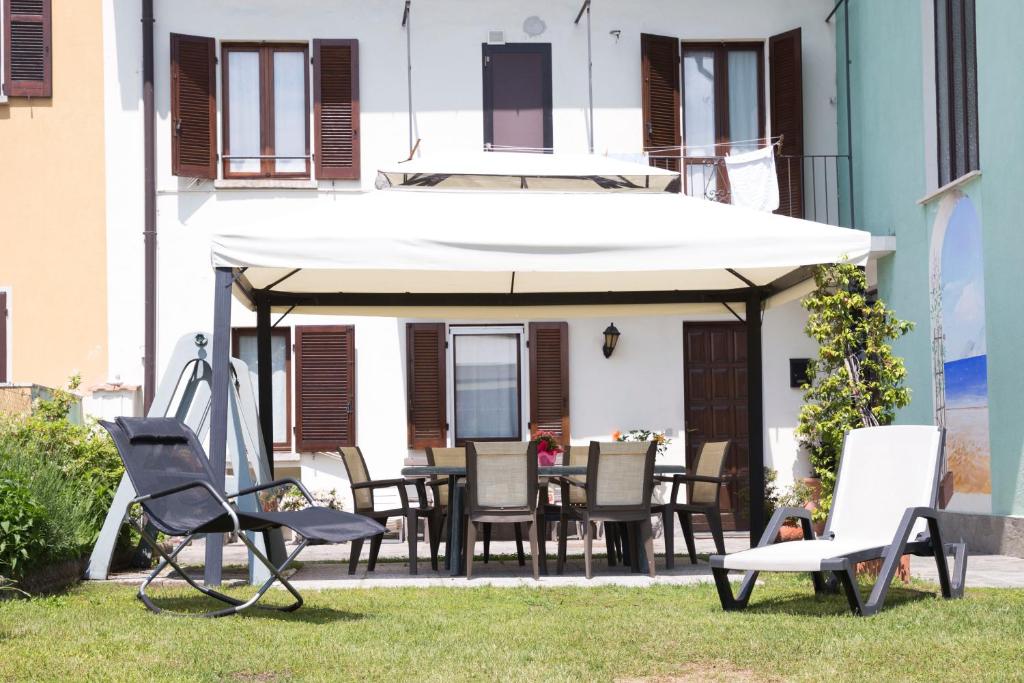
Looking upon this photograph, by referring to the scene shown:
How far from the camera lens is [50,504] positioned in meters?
7.61

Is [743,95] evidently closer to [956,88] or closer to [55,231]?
[956,88]

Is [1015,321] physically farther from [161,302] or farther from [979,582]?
[161,302]

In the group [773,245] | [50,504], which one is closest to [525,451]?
[773,245]

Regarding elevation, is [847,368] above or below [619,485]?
above

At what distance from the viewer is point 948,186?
37.8 ft

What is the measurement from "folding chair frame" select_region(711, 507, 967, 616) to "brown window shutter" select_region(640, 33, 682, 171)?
8.22 m

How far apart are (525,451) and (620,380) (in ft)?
22.4

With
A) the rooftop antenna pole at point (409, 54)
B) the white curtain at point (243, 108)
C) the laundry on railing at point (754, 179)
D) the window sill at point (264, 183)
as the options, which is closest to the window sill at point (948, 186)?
the laundry on railing at point (754, 179)

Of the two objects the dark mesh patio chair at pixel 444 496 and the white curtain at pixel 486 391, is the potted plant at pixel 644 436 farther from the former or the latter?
the dark mesh patio chair at pixel 444 496

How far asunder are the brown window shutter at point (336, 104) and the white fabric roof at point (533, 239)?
20.8 ft

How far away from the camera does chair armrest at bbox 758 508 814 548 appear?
21.9ft

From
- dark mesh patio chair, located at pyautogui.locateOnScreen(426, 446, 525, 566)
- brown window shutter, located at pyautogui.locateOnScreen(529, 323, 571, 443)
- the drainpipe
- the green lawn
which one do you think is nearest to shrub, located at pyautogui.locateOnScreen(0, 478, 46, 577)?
the green lawn

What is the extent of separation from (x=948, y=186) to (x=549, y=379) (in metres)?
4.77

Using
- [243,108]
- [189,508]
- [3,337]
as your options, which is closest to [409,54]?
[243,108]
